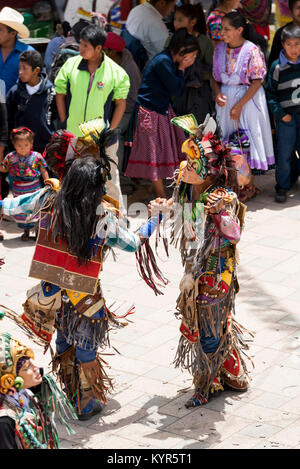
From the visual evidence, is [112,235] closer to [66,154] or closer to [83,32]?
[66,154]

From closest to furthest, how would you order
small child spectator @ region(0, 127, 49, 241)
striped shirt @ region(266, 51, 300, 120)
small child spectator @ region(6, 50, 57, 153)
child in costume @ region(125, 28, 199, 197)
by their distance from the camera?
small child spectator @ region(0, 127, 49, 241) → small child spectator @ region(6, 50, 57, 153) → child in costume @ region(125, 28, 199, 197) → striped shirt @ region(266, 51, 300, 120)

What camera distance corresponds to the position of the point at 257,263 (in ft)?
25.7

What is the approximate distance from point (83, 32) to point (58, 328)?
3.46 meters

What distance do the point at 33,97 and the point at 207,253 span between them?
3666 millimetres

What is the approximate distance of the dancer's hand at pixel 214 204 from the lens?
17.3ft

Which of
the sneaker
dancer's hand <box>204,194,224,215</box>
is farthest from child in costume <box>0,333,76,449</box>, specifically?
the sneaker

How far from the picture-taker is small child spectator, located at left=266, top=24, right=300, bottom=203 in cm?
892

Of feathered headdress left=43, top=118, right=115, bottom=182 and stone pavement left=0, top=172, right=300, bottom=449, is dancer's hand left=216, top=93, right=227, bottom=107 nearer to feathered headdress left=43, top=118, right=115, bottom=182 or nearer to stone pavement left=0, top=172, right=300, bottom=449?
stone pavement left=0, top=172, right=300, bottom=449

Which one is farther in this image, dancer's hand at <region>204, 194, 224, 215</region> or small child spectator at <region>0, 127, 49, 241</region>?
small child spectator at <region>0, 127, 49, 241</region>

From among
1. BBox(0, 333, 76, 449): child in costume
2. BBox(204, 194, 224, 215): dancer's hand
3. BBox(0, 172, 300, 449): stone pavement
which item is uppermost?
BBox(204, 194, 224, 215): dancer's hand

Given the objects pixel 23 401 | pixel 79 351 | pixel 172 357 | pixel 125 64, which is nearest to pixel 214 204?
pixel 79 351

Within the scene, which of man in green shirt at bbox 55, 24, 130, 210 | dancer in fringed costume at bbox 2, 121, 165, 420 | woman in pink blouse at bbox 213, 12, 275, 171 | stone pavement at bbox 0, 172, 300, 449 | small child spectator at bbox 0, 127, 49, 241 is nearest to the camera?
dancer in fringed costume at bbox 2, 121, 165, 420

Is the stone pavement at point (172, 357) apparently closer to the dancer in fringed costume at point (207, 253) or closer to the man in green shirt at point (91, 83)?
the dancer in fringed costume at point (207, 253)

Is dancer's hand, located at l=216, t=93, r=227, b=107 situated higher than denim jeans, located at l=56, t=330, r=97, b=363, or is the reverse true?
dancer's hand, located at l=216, t=93, r=227, b=107
